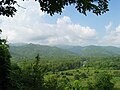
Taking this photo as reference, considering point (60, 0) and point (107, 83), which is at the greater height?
point (60, 0)

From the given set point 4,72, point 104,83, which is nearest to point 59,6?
point 4,72

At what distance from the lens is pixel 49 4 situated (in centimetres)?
1094

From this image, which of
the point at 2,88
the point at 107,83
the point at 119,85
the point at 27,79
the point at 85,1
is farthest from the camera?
the point at 119,85

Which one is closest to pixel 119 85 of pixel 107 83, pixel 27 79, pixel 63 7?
pixel 107 83

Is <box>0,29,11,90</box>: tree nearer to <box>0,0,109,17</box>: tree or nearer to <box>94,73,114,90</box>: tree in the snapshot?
<box>0,0,109,17</box>: tree

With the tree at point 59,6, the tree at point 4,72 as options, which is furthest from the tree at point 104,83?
the tree at point 59,6

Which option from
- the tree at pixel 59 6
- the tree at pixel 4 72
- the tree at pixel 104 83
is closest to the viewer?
the tree at pixel 59 6

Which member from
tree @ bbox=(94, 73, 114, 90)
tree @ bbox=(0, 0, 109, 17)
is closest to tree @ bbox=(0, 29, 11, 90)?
tree @ bbox=(0, 0, 109, 17)

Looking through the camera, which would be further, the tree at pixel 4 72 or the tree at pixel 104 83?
the tree at pixel 104 83

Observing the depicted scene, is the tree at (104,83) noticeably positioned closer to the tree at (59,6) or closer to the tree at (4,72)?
the tree at (4,72)

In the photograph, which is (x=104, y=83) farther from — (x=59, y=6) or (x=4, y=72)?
(x=59, y=6)

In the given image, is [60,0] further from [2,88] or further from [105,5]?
[2,88]

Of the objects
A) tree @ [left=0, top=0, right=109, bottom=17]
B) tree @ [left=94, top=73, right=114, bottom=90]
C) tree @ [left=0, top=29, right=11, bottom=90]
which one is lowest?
tree @ [left=94, top=73, right=114, bottom=90]

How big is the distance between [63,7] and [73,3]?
18.4 inches
